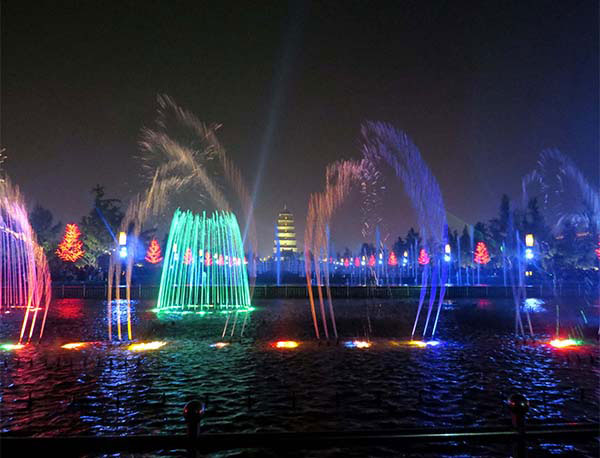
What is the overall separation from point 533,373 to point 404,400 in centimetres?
494

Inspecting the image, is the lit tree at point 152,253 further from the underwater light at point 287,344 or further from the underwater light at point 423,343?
the underwater light at point 423,343

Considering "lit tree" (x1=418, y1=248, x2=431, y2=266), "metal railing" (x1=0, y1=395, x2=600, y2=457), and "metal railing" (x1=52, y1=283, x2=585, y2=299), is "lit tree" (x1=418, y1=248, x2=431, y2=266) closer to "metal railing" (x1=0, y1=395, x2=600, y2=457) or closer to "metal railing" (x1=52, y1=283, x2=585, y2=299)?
"metal railing" (x1=52, y1=283, x2=585, y2=299)

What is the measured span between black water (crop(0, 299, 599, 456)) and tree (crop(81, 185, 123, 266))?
42.8m

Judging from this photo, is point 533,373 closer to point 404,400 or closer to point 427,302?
point 404,400

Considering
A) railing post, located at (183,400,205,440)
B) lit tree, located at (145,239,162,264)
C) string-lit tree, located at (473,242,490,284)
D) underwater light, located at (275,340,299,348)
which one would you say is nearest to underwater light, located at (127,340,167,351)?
underwater light, located at (275,340,299,348)

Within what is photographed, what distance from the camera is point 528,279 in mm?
56906

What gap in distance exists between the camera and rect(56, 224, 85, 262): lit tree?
57.2 m

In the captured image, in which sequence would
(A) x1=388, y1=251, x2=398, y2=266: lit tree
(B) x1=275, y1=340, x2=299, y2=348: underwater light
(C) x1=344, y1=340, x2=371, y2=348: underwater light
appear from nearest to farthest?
(B) x1=275, y1=340, x2=299, y2=348: underwater light → (C) x1=344, y1=340, x2=371, y2=348: underwater light → (A) x1=388, y1=251, x2=398, y2=266: lit tree

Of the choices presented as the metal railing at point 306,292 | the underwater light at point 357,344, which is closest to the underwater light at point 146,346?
the underwater light at point 357,344

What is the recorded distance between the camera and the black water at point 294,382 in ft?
27.2

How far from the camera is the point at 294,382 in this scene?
1108 centimetres

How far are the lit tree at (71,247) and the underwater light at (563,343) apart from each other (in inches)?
2209

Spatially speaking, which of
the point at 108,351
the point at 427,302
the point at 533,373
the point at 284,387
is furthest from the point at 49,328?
the point at 427,302

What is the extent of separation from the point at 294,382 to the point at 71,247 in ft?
182
